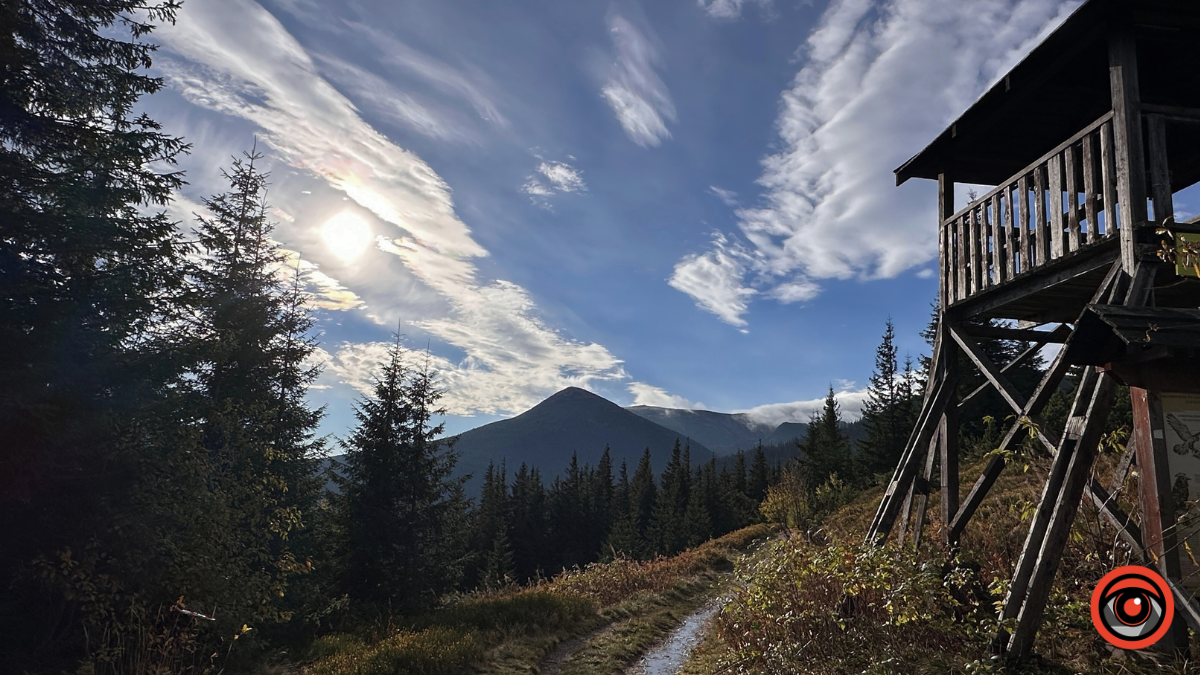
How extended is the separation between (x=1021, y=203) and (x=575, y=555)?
61298 millimetres

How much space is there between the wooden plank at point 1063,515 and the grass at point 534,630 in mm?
6997

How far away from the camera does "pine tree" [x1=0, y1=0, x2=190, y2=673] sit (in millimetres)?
7930

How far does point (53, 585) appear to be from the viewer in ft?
26.1

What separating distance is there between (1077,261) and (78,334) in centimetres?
1276

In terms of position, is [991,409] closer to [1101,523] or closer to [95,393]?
[1101,523]

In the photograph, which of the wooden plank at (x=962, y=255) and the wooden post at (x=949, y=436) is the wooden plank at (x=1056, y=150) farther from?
the wooden post at (x=949, y=436)

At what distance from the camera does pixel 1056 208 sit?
20.6 ft

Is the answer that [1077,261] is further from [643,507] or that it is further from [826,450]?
[643,507]

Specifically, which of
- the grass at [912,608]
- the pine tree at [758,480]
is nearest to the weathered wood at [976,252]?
the grass at [912,608]

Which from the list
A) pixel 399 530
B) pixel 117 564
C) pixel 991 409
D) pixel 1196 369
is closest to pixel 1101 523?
pixel 1196 369

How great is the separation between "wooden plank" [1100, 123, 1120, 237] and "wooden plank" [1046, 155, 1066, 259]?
0.54m

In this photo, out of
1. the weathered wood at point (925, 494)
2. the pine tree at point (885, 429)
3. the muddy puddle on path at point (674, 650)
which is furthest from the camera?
the pine tree at point (885, 429)

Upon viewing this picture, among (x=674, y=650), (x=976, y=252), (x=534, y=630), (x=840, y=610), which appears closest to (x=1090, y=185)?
(x=976, y=252)

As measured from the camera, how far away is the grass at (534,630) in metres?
9.82
